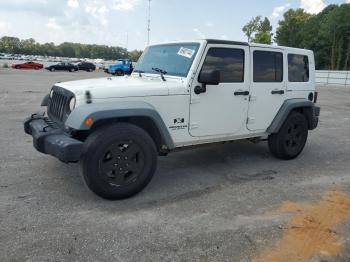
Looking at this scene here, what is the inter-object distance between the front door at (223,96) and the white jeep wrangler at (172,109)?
14mm

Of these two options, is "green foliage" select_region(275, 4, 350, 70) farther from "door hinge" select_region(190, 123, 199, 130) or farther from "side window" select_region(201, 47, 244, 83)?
"door hinge" select_region(190, 123, 199, 130)

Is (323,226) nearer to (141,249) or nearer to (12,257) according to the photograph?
(141,249)

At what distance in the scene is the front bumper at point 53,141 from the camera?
3627 mm

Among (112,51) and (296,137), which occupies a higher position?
(112,51)

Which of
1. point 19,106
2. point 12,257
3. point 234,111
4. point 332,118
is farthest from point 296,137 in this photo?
point 19,106

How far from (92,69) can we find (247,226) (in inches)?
1787

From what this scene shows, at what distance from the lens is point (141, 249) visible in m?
3.08

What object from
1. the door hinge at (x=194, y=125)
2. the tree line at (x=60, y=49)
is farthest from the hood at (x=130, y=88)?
the tree line at (x=60, y=49)

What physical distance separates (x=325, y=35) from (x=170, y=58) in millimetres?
63968

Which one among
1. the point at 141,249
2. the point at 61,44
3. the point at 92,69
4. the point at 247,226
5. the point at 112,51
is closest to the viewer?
the point at 141,249

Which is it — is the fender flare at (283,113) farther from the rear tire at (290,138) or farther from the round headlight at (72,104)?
the round headlight at (72,104)

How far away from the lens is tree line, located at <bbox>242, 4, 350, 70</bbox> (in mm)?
58500

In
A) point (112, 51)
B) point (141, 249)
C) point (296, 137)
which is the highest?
point (112, 51)

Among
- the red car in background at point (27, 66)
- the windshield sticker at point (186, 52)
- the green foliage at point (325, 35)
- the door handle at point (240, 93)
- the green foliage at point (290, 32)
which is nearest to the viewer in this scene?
the windshield sticker at point (186, 52)
